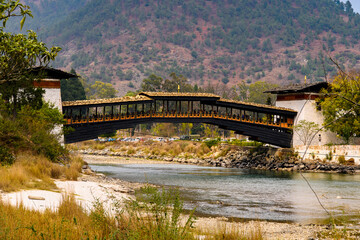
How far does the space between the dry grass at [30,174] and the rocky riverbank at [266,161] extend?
108ft

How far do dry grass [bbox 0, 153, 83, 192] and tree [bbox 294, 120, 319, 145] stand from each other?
39.4 metres

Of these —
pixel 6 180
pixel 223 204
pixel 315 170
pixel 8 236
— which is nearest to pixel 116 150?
pixel 315 170

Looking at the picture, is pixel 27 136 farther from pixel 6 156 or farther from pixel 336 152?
pixel 336 152

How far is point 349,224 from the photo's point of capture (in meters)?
18.4

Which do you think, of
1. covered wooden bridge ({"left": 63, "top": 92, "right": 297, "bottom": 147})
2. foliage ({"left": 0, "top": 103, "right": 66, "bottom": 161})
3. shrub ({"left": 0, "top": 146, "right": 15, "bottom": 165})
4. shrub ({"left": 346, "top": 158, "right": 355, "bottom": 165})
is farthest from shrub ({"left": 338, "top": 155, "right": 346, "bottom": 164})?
shrub ({"left": 0, "top": 146, "right": 15, "bottom": 165})

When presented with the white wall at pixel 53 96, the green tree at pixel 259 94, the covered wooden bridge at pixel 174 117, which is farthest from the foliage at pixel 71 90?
the green tree at pixel 259 94

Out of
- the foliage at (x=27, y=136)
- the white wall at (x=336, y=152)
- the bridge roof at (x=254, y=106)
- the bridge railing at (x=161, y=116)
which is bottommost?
the white wall at (x=336, y=152)

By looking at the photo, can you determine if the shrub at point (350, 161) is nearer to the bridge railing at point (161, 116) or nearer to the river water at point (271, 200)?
the bridge railing at point (161, 116)

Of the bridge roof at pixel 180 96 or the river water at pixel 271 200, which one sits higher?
the bridge roof at pixel 180 96

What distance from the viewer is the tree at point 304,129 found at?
59.9 metres

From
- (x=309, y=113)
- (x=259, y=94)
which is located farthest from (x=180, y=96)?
(x=259, y=94)

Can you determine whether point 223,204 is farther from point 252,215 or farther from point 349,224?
point 349,224

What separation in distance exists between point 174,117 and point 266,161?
46.3ft

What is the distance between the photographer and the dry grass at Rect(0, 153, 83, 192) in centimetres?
1773
